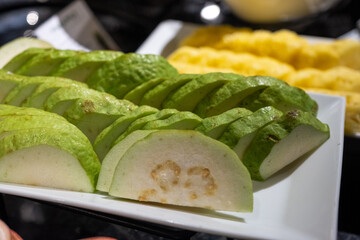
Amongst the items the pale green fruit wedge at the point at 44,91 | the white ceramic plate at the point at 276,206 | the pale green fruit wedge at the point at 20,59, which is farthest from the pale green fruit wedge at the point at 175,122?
the pale green fruit wedge at the point at 20,59

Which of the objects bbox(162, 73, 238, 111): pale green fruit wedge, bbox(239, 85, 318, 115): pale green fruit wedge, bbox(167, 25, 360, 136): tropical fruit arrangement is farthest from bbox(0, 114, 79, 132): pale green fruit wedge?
bbox(167, 25, 360, 136): tropical fruit arrangement

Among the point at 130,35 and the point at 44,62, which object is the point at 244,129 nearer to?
the point at 44,62

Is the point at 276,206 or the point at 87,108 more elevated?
the point at 87,108

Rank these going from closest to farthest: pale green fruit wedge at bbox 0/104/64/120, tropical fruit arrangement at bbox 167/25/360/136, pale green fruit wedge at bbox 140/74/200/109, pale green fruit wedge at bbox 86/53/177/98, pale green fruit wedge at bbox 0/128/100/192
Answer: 1. pale green fruit wedge at bbox 0/128/100/192
2. pale green fruit wedge at bbox 0/104/64/120
3. pale green fruit wedge at bbox 140/74/200/109
4. pale green fruit wedge at bbox 86/53/177/98
5. tropical fruit arrangement at bbox 167/25/360/136

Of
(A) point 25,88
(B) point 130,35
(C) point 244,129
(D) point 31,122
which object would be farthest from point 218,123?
(B) point 130,35

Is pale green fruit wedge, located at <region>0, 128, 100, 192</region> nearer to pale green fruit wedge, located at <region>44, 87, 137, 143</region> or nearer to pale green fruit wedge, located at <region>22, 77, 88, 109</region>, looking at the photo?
pale green fruit wedge, located at <region>44, 87, 137, 143</region>

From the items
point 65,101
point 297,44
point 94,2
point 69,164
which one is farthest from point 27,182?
point 94,2

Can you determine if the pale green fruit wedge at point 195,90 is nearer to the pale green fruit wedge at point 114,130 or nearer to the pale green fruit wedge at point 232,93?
the pale green fruit wedge at point 232,93
